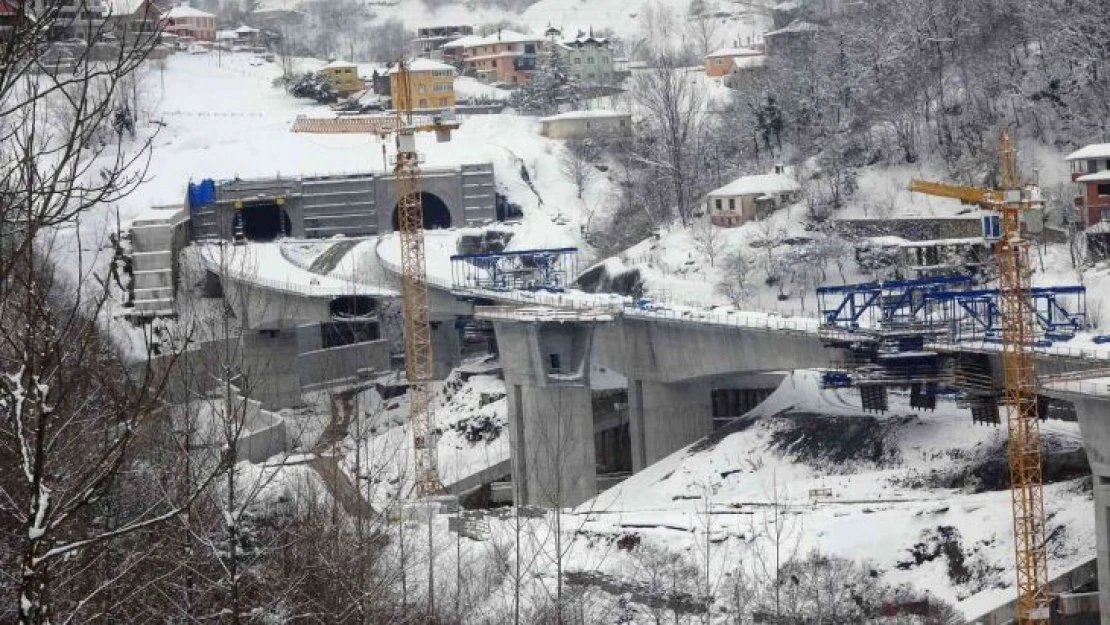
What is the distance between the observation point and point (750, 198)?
76125 mm

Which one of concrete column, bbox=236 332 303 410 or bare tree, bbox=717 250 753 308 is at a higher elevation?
bare tree, bbox=717 250 753 308

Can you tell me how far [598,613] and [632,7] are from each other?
407ft

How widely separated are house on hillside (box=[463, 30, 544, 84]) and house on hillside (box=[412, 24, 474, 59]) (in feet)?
30.5

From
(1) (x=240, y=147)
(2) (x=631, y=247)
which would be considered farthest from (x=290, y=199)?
(2) (x=631, y=247)

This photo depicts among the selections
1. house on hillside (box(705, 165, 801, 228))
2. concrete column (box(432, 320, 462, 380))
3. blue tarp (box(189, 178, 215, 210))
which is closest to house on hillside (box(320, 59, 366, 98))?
blue tarp (box(189, 178, 215, 210))

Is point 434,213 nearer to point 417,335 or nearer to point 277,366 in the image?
point 277,366

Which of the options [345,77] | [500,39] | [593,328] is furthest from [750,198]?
[500,39]

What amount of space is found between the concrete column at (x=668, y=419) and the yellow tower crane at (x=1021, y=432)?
52.6 ft

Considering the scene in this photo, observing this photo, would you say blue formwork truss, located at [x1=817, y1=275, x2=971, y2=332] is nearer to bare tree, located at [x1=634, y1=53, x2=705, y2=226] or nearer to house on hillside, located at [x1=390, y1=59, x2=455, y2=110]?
bare tree, located at [x1=634, y1=53, x2=705, y2=226]

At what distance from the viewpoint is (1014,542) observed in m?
39.3

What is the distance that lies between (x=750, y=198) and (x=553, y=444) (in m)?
21.8

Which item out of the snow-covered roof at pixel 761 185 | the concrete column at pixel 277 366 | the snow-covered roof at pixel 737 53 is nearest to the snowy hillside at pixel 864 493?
the snow-covered roof at pixel 761 185

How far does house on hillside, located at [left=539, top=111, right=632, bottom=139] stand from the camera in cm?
9594

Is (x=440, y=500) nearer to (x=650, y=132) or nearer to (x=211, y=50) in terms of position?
(x=650, y=132)
